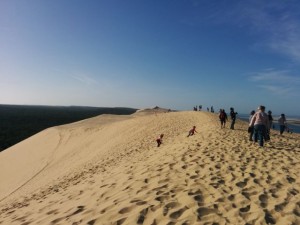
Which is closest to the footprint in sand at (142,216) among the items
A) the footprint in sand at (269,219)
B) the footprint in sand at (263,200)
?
the footprint in sand at (269,219)

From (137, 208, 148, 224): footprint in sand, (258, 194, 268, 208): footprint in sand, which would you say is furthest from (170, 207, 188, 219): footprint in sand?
(258, 194, 268, 208): footprint in sand

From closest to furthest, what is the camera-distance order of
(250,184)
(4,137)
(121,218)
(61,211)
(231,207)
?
(121,218)
(231,207)
(61,211)
(250,184)
(4,137)

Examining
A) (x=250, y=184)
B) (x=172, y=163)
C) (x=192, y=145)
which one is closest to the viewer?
(x=250, y=184)

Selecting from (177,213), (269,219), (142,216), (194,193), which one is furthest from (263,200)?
(142,216)

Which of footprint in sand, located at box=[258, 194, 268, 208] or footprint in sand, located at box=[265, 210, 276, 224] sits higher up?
footprint in sand, located at box=[258, 194, 268, 208]

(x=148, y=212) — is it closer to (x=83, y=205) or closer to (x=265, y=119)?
(x=83, y=205)

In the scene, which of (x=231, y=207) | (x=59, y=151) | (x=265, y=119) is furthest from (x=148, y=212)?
(x=59, y=151)

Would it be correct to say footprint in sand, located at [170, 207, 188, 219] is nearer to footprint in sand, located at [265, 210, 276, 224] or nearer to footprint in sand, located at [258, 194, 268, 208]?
footprint in sand, located at [265, 210, 276, 224]

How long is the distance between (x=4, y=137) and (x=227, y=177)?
175 feet

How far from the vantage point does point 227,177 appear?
32.9 ft

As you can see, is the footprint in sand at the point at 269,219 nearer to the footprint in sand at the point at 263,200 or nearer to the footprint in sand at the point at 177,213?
the footprint in sand at the point at 263,200

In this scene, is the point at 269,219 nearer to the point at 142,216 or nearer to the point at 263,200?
the point at 263,200

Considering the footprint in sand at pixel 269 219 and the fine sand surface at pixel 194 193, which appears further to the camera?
the fine sand surface at pixel 194 193

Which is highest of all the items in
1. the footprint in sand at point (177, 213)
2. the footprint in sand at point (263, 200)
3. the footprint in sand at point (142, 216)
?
the footprint in sand at point (263, 200)
